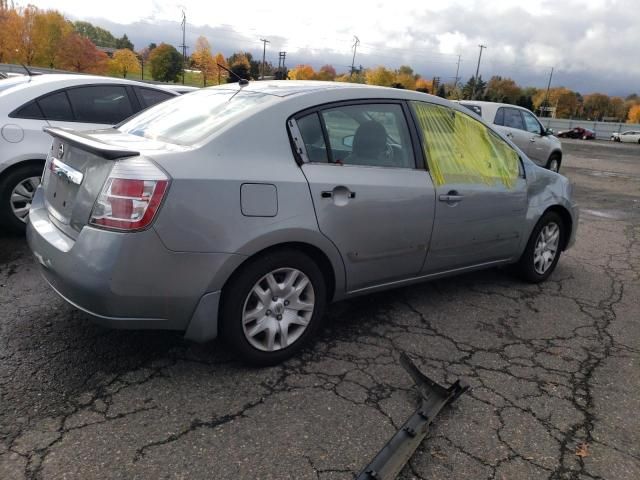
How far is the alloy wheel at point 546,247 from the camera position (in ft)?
15.4

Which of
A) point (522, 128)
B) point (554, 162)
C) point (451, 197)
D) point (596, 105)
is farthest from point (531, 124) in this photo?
point (596, 105)

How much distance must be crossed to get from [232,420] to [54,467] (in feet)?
2.54

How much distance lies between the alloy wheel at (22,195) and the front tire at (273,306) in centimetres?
327

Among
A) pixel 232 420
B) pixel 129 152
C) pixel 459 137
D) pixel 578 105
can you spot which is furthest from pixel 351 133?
pixel 578 105

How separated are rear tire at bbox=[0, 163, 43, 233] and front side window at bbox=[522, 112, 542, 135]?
1123 centimetres

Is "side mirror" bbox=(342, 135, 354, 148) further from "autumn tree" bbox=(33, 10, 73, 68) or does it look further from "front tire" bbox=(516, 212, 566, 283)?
"autumn tree" bbox=(33, 10, 73, 68)

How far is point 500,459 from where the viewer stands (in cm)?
244

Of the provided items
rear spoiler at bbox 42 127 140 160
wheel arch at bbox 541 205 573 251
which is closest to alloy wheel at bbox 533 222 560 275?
wheel arch at bbox 541 205 573 251

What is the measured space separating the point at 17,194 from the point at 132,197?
3.19 metres

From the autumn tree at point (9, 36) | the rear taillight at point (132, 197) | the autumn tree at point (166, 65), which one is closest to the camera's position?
the rear taillight at point (132, 197)

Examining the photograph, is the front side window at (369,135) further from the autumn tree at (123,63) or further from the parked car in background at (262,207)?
the autumn tree at (123,63)

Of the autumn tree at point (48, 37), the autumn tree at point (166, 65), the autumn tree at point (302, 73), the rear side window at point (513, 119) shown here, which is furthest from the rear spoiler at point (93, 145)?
the autumn tree at point (302, 73)

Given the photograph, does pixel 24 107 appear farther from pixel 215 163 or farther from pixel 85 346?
pixel 215 163

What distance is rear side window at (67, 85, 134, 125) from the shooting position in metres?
5.52
